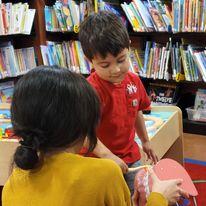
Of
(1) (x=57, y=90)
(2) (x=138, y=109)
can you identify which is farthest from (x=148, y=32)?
(1) (x=57, y=90)

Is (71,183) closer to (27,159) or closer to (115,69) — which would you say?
(27,159)

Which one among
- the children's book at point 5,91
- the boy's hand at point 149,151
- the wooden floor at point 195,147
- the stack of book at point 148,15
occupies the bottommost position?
the wooden floor at point 195,147

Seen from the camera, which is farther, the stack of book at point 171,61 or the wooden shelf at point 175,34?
the wooden shelf at point 175,34

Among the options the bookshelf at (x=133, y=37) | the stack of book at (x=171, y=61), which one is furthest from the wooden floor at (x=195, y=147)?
the stack of book at (x=171, y=61)

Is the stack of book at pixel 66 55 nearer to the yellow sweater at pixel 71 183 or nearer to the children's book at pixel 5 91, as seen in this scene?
the children's book at pixel 5 91

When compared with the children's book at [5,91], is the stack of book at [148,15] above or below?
above

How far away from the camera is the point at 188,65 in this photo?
9.16ft

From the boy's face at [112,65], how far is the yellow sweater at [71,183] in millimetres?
515

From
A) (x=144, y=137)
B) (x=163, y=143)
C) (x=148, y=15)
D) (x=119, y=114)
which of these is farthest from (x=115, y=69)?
(x=148, y=15)

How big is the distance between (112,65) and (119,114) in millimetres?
186

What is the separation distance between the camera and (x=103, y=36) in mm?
1203

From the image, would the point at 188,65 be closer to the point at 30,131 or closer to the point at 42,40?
the point at 42,40

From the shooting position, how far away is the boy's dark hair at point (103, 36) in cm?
119

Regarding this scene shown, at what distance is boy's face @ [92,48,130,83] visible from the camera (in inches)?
47.4
